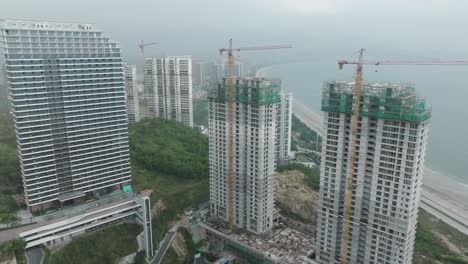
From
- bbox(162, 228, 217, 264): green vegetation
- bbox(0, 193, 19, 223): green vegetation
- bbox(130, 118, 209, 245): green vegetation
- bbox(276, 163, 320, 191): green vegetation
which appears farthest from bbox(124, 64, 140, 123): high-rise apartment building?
bbox(162, 228, 217, 264): green vegetation

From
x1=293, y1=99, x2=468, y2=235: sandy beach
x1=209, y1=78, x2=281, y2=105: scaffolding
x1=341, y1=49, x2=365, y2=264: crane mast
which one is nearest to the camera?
x1=341, y1=49, x2=365, y2=264: crane mast

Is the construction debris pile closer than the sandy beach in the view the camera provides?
Yes

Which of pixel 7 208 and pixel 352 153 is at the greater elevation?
pixel 352 153

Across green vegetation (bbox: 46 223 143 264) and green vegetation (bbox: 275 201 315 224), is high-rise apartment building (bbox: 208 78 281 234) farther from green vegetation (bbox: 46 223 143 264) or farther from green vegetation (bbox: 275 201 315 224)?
green vegetation (bbox: 46 223 143 264)

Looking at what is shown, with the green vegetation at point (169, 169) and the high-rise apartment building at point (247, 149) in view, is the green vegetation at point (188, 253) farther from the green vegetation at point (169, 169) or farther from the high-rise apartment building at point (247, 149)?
the high-rise apartment building at point (247, 149)

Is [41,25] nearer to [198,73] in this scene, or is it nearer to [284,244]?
[284,244]

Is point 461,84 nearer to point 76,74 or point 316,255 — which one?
point 316,255

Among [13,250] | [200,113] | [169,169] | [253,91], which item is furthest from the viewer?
[200,113]

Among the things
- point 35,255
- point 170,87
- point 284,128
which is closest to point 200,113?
point 170,87
